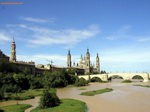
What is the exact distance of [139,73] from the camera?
10138 centimetres

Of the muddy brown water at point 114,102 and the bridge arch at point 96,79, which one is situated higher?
the bridge arch at point 96,79

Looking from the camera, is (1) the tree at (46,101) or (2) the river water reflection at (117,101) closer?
(2) the river water reflection at (117,101)

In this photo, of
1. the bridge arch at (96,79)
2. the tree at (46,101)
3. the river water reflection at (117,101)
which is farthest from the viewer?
the bridge arch at (96,79)

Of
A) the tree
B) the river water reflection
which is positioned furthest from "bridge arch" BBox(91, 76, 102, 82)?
the tree

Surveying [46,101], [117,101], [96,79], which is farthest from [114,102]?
[96,79]

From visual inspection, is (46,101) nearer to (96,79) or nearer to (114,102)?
(114,102)

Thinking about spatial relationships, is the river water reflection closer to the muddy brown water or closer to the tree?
the muddy brown water

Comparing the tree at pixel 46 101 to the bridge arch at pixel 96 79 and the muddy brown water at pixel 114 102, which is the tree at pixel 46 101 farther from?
the bridge arch at pixel 96 79

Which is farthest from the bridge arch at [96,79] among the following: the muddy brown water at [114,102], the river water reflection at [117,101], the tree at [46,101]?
the tree at [46,101]

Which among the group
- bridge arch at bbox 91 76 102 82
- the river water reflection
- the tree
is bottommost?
the river water reflection

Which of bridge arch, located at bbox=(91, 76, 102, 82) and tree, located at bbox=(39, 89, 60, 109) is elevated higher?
bridge arch, located at bbox=(91, 76, 102, 82)

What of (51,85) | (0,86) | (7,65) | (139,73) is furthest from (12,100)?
(139,73)

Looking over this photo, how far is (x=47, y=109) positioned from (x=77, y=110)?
3918mm

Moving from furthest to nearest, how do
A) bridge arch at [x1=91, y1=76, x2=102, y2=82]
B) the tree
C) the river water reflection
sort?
bridge arch at [x1=91, y1=76, x2=102, y2=82], the tree, the river water reflection
